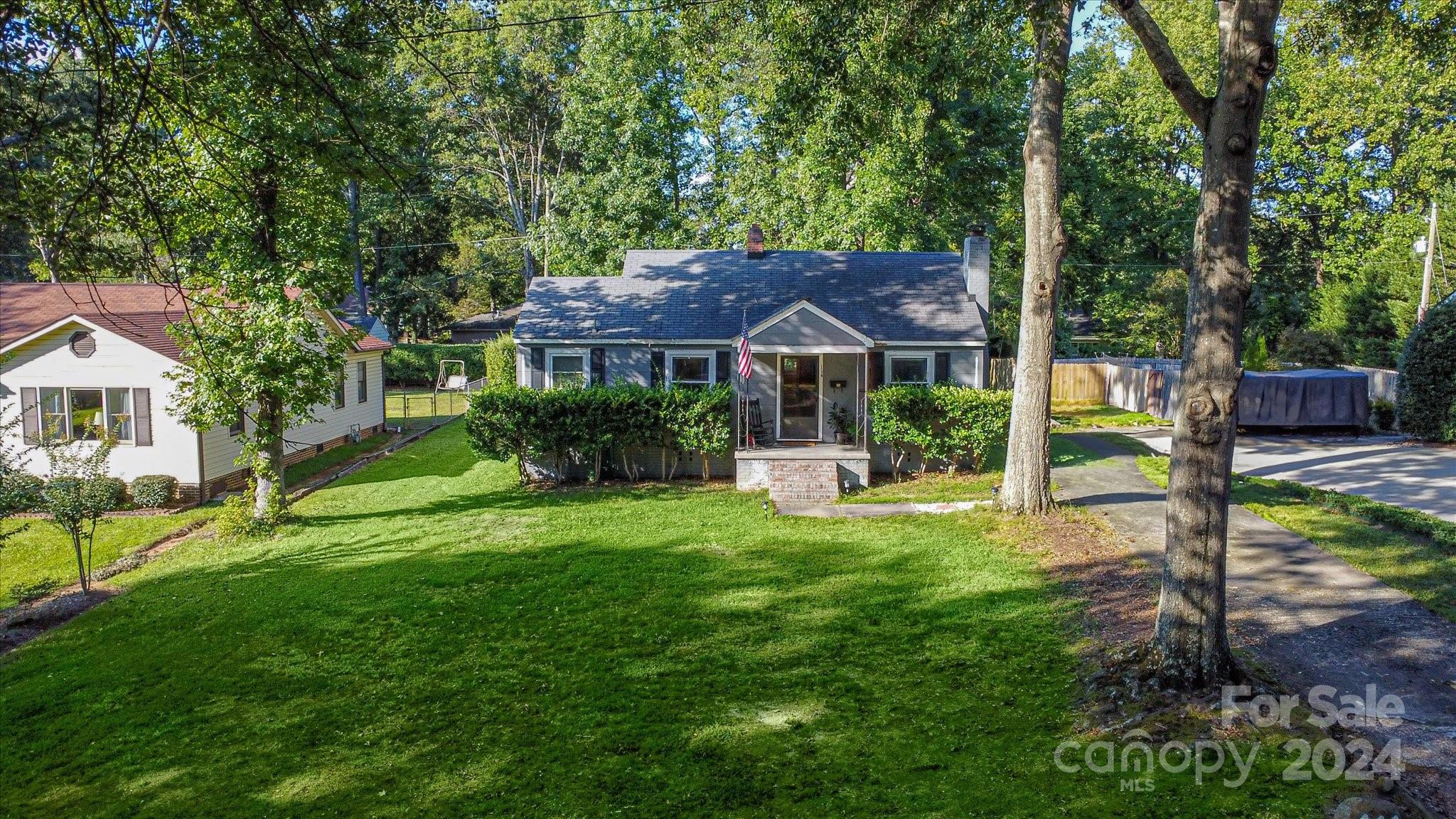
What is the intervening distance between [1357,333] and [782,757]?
35123 millimetres

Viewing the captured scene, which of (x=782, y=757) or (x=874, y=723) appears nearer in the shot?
(x=782, y=757)

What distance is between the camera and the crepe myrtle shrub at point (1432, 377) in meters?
18.6

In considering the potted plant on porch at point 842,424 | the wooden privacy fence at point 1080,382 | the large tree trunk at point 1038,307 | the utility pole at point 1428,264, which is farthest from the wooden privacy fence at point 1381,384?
the large tree trunk at point 1038,307

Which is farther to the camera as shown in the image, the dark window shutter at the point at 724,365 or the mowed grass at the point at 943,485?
the dark window shutter at the point at 724,365

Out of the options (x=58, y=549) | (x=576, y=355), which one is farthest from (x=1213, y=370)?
(x=58, y=549)

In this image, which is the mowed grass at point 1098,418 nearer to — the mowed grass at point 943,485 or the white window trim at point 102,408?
the mowed grass at point 943,485

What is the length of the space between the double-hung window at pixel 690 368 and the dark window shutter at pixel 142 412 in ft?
33.9

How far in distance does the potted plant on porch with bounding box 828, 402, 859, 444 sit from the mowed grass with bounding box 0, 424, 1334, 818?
17.1 feet

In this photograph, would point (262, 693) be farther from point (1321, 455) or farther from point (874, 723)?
point (1321, 455)

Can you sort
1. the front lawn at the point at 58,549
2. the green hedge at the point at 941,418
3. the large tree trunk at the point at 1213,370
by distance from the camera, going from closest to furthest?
the large tree trunk at the point at 1213,370 < the front lawn at the point at 58,549 < the green hedge at the point at 941,418

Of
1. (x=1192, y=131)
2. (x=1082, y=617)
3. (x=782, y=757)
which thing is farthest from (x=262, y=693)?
(x=1192, y=131)

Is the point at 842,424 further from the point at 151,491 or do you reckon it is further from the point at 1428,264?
the point at 1428,264

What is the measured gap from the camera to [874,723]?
6.18 metres

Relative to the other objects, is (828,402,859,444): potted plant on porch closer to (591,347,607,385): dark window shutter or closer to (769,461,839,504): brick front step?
(769,461,839,504): brick front step
